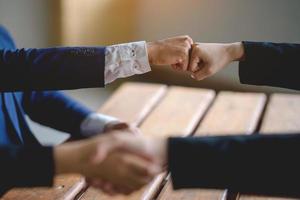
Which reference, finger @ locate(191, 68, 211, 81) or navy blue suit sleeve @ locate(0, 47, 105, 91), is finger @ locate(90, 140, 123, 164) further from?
finger @ locate(191, 68, 211, 81)

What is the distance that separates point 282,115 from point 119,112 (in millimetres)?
529

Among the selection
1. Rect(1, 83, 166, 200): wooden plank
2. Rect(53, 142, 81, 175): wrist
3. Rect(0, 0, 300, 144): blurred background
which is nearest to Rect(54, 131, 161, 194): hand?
Rect(53, 142, 81, 175): wrist

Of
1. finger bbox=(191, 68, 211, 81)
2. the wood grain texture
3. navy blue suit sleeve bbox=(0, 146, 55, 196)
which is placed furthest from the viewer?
the wood grain texture

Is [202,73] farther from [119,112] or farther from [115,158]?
[115,158]

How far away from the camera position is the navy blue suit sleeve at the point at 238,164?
3.13 ft

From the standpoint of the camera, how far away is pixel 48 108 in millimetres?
1653

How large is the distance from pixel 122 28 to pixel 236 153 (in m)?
2.64

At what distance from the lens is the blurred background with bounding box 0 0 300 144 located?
306 cm

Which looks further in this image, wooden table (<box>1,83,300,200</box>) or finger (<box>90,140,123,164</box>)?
wooden table (<box>1,83,300,200</box>)

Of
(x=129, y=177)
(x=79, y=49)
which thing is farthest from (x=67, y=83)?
(x=129, y=177)

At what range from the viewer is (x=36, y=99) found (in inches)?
64.9

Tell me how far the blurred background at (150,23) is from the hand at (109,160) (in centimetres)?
187

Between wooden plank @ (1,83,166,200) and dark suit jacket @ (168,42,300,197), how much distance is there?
35 centimetres

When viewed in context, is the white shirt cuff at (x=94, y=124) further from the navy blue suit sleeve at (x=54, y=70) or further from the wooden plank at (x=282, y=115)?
the wooden plank at (x=282, y=115)
